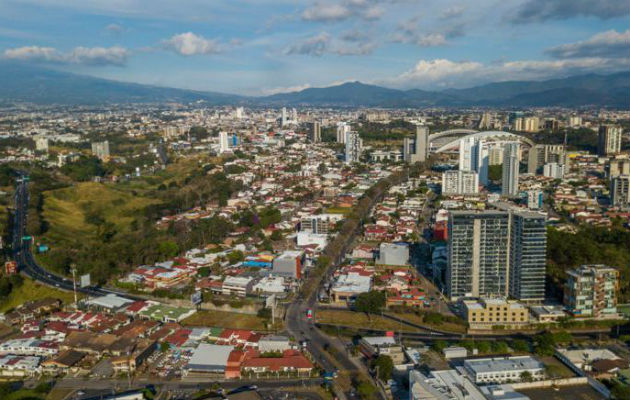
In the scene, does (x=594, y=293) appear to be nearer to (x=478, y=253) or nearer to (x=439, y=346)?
(x=478, y=253)

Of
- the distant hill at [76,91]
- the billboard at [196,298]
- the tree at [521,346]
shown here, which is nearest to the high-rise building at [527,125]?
the tree at [521,346]

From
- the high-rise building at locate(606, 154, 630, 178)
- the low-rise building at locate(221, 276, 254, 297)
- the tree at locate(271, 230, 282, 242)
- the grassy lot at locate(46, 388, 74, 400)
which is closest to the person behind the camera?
the grassy lot at locate(46, 388, 74, 400)

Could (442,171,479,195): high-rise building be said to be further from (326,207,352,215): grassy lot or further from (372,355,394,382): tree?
(372,355,394,382): tree

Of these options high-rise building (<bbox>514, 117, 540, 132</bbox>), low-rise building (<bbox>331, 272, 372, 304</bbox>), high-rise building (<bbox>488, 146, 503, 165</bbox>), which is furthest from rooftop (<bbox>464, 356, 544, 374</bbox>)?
high-rise building (<bbox>514, 117, 540, 132</bbox>)

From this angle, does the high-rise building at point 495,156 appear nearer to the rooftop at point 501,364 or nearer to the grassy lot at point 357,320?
the grassy lot at point 357,320

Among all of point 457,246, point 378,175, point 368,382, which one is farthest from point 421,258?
point 378,175
